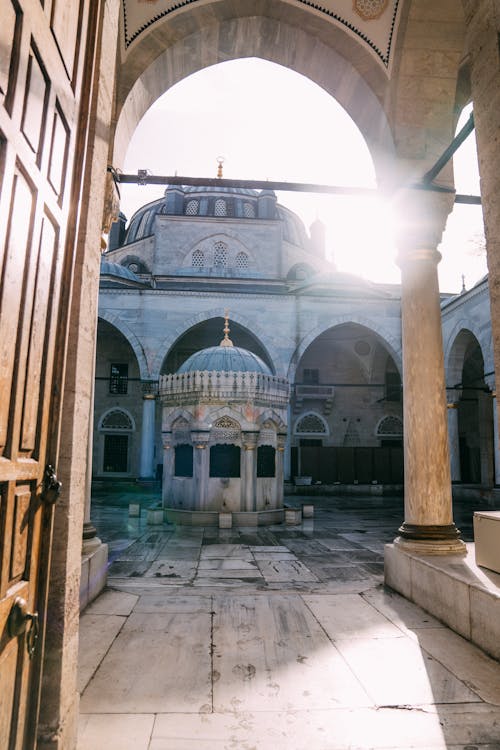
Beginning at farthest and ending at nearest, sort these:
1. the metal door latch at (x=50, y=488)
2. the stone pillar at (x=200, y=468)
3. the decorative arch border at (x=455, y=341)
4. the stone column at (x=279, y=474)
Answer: the decorative arch border at (x=455, y=341) < the stone column at (x=279, y=474) < the stone pillar at (x=200, y=468) < the metal door latch at (x=50, y=488)

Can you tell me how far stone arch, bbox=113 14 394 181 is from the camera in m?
4.52

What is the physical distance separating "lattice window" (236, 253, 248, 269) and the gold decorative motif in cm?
2082

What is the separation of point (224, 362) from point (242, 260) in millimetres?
16231

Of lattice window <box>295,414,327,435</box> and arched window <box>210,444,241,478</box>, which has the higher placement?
lattice window <box>295,414,327,435</box>

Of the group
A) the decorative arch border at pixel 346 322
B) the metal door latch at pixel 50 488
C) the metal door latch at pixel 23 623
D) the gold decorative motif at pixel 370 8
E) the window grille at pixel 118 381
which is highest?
the decorative arch border at pixel 346 322

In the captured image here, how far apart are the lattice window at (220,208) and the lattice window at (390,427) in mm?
13875

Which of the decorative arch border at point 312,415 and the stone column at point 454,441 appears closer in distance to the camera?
the stone column at point 454,441

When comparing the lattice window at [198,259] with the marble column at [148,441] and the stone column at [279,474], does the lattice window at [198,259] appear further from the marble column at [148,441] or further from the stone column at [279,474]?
the stone column at [279,474]

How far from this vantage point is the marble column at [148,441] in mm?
18078

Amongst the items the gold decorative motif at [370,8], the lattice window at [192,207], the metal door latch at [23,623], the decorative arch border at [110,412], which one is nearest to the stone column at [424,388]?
the gold decorative motif at [370,8]

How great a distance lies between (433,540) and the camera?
4070mm

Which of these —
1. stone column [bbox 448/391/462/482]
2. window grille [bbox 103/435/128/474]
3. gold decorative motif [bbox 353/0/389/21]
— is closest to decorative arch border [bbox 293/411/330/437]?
stone column [bbox 448/391/462/482]

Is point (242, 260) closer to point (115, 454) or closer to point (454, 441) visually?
point (115, 454)

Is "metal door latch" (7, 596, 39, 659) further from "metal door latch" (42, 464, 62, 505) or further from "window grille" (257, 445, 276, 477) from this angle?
"window grille" (257, 445, 276, 477)
